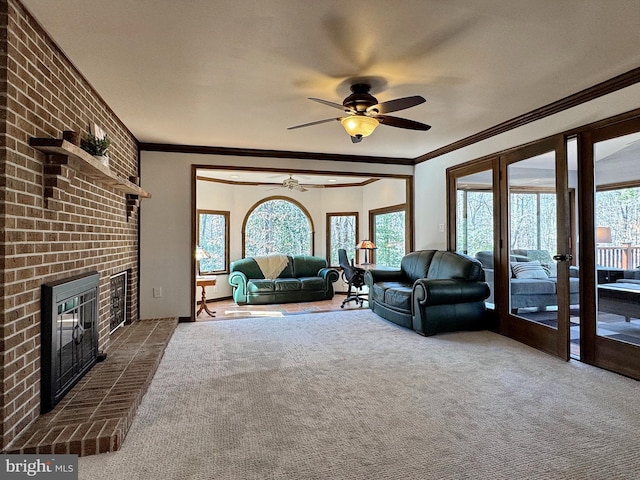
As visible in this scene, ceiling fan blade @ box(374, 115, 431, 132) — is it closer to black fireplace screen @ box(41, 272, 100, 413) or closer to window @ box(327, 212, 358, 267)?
black fireplace screen @ box(41, 272, 100, 413)

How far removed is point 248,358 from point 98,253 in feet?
5.36

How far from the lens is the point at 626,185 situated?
3.10 metres

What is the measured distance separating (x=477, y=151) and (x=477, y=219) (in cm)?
85

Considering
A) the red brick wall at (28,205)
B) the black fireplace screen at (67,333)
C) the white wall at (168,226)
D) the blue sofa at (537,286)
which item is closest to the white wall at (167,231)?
the white wall at (168,226)

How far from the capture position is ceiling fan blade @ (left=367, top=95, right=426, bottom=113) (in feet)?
8.68

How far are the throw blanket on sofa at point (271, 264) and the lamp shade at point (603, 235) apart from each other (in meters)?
5.56

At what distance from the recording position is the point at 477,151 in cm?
469

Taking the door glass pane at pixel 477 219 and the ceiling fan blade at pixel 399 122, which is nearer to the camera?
the ceiling fan blade at pixel 399 122

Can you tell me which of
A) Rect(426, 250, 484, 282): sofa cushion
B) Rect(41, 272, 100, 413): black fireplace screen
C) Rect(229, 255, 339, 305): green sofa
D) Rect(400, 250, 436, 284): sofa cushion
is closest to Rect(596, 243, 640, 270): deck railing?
Rect(426, 250, 484, 282): sofa cushion

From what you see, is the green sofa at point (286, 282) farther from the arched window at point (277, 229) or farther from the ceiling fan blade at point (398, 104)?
the ceiling fan blade at point (398, 104)

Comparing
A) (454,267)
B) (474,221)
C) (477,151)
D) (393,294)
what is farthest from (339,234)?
(477,151)

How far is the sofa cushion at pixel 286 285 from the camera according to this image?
284 inches

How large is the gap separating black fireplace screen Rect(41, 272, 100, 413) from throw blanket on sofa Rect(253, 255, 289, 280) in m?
4.58

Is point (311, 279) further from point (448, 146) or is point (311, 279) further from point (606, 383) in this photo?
point (606, 383)
